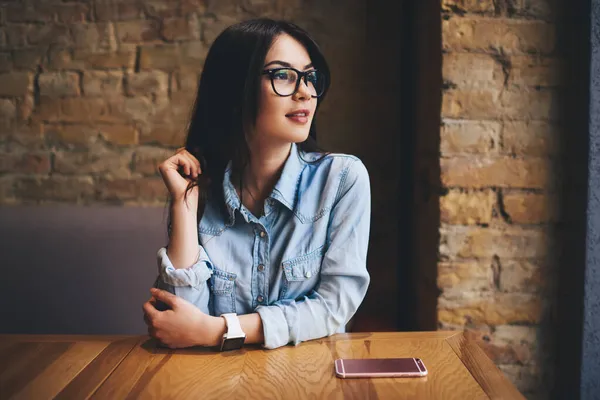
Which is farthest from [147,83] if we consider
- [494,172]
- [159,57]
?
[494,172]

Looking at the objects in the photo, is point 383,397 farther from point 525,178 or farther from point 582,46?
point 582,46

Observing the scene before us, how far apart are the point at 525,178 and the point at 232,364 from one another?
101 centimetres

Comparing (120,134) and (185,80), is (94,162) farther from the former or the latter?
(185,80)

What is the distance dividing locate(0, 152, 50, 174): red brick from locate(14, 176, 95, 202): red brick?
4cm

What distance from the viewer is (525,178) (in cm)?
152

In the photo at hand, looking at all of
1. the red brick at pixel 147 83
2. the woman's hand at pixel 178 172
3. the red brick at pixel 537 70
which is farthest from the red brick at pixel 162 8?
the red brick at pixel 537 70

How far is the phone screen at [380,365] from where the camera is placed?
3.04 feet

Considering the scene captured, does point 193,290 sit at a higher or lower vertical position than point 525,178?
lower

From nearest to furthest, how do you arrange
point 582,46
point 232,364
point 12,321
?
1. point 232,364
2. point 582,46
3. point 12,321

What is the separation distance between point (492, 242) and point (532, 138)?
32 cm

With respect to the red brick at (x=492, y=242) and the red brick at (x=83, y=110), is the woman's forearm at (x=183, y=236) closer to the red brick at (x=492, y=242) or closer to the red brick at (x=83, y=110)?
the red brick at (x=492, y=242)

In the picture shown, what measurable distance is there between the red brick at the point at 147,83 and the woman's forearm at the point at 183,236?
0.84m

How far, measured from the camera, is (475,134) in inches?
60.1

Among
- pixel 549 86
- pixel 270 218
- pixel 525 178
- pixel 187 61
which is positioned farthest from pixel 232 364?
pixel 187 61
